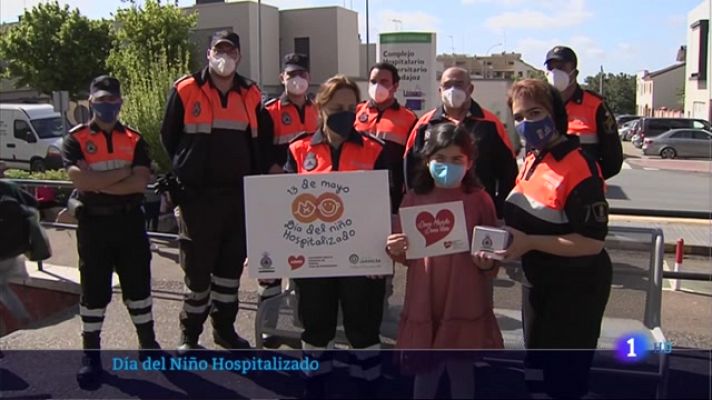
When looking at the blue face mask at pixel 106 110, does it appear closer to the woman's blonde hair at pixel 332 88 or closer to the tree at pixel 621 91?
the woman's blonde hair at pixel 332 88

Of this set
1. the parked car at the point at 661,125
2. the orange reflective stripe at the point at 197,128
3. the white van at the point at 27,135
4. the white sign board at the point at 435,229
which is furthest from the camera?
the parked car at the point at 661,125

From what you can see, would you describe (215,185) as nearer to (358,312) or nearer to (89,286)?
(89,286)

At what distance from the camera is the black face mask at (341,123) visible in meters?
3.79

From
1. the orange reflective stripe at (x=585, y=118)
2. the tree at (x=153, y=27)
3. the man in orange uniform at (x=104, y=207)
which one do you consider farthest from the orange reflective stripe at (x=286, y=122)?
the tree at (x=153, y=27)

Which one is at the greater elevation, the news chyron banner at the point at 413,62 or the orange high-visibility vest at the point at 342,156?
the news chyron banner at the point at 413,62

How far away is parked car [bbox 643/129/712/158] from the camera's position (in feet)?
102

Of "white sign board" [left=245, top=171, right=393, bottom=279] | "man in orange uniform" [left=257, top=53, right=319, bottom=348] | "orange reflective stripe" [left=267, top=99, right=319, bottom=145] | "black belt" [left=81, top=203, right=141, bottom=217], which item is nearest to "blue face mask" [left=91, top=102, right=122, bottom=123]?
"black belt" [left=81, top=203, right=141, bottom=217]

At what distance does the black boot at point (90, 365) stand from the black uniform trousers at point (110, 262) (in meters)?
0.02

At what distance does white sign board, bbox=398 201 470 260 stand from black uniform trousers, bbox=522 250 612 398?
1.30ft

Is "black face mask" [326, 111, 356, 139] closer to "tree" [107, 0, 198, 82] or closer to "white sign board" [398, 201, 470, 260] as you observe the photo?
"white sign board" [398, 201, 470, 260]

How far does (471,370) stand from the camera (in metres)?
3.44

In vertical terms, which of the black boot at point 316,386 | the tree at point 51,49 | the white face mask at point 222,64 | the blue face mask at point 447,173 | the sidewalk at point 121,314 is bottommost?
the sidewalk at point 121,314

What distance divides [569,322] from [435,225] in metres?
0.76

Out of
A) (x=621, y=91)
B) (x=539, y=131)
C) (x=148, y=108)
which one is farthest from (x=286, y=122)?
(x=621, y=91)
